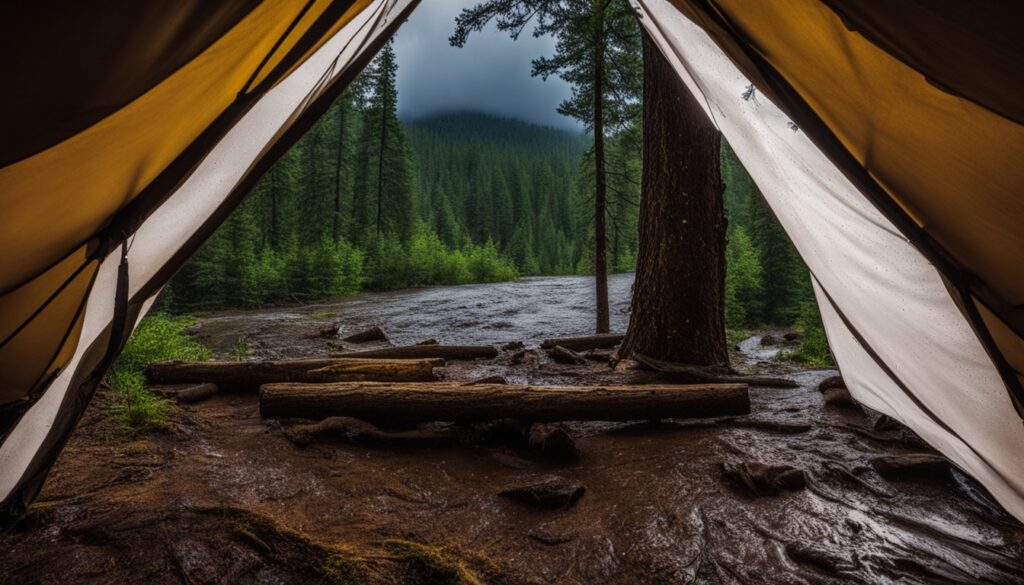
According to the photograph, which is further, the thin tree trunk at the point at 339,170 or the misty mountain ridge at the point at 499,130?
the misty mountain ridge at the point at 499,130

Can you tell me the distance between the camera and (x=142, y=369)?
16.9 ft

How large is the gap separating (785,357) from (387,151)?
31.0 metres

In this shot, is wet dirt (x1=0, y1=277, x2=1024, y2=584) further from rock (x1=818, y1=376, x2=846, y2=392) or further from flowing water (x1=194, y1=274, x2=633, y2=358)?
flowing water (x1=194, y1=274, x2=633, y2=358)

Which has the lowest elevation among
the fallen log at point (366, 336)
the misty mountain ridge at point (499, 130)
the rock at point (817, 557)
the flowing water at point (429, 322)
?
the flowing water at point (429, 322)

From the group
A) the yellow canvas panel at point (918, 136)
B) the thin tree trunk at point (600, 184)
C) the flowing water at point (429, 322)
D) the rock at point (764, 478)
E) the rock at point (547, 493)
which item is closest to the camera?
the yellow canvas panel at point (918, 136)

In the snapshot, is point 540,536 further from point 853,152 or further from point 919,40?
point 919,40

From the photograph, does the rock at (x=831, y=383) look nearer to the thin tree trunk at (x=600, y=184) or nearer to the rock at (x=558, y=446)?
the rock at (x=558, y=446)

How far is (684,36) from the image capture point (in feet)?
9.62

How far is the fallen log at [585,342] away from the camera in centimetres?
758

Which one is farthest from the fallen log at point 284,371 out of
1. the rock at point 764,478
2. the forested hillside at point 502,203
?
the forested hillside at point 502,203

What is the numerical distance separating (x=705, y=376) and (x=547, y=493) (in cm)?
304

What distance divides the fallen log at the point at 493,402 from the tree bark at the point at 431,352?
2.53m

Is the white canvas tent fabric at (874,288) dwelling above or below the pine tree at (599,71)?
below

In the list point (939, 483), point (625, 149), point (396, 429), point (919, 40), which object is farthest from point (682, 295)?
point (625, 149)
